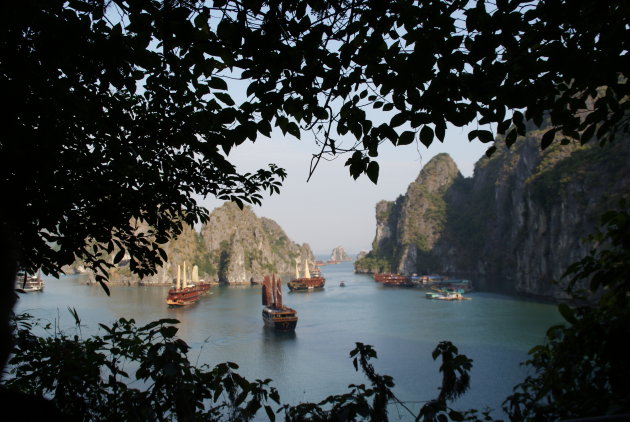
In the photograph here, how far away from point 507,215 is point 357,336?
65.1 m

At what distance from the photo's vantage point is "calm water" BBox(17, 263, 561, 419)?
734 inches

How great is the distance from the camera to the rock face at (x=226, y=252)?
8106 cm

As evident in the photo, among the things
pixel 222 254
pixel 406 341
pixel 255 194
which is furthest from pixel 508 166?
pixel 255 194

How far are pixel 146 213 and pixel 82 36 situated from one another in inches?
53.4

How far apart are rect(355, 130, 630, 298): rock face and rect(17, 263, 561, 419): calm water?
5763 mm

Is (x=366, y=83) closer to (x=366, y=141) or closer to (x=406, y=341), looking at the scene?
(x=366, y=141)

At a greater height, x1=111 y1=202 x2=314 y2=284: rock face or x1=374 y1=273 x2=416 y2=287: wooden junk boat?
x1=111 y1=202 x2=314 y2=284: rock face

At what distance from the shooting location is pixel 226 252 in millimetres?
90875

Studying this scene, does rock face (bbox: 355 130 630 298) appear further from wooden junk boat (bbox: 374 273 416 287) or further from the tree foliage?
the tree foliage

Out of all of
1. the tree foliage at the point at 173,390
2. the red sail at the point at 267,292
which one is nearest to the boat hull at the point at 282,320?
the red sail at the point at 267,292

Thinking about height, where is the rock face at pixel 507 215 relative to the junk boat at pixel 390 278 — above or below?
above

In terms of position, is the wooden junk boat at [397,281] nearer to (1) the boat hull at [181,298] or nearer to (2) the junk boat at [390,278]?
(2) the junk boat at [390,278]

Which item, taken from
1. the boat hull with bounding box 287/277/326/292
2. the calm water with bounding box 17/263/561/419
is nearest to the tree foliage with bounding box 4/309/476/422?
the calm water with bounding box 17/263/561/419

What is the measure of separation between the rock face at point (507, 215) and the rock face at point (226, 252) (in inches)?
1061
